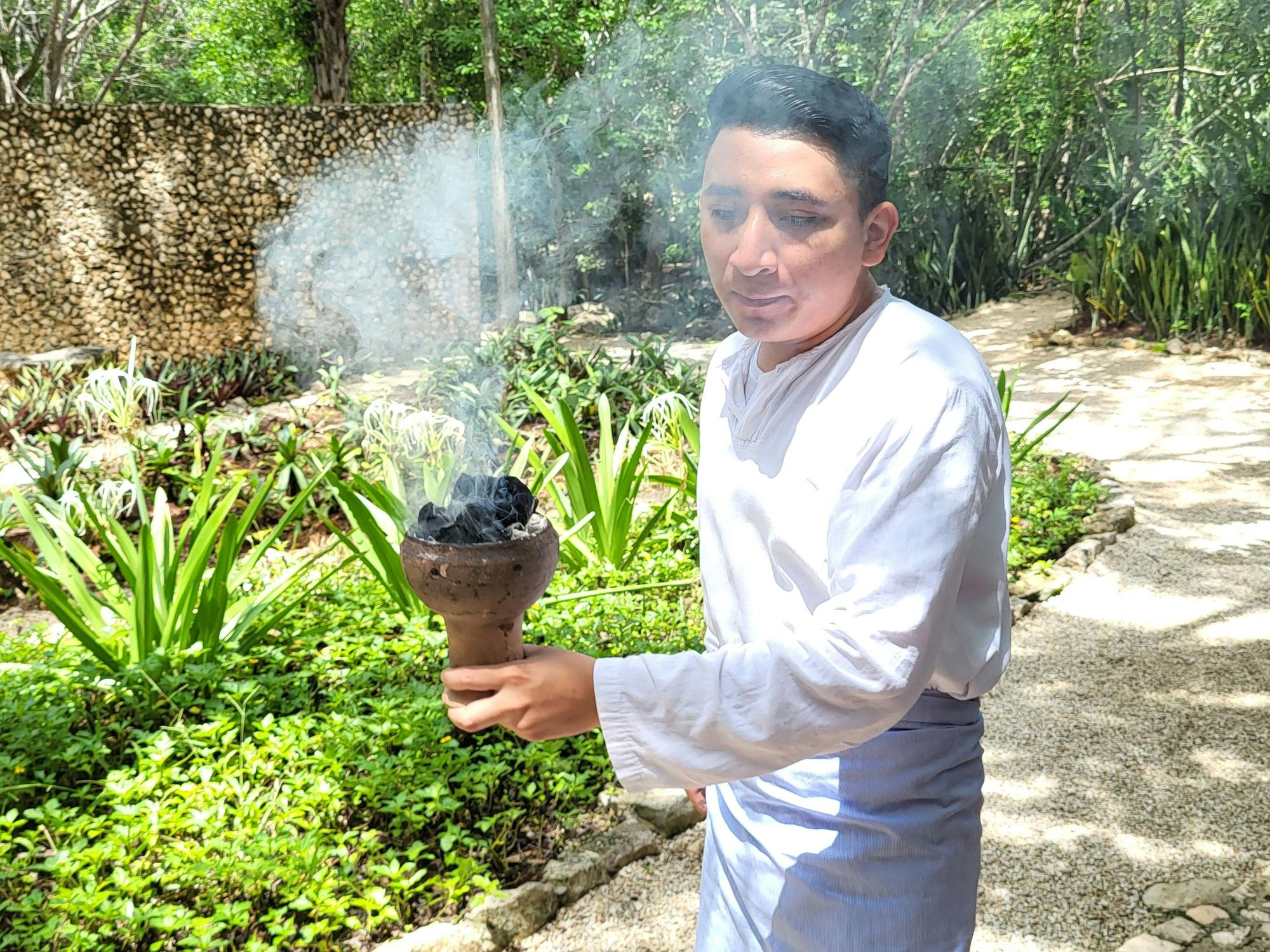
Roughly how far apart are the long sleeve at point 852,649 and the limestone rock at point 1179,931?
73.1 inches

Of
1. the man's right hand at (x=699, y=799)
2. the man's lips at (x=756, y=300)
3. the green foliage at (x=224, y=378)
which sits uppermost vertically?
the man's lips at (x=756, y=300)

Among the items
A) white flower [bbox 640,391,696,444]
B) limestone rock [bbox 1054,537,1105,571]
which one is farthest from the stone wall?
limestone rock [bbox 1054,537,1105,571]

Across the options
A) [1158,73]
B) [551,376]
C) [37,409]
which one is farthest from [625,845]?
[1158,73]

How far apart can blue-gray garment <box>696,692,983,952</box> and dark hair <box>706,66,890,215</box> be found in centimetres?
59

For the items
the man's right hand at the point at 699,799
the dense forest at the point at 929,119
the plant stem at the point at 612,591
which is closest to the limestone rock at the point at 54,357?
the dense forest at the point at 929,119

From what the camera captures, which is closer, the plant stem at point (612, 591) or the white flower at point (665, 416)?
the plant stem at point (612, 591)

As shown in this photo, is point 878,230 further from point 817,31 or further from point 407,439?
point 817,31

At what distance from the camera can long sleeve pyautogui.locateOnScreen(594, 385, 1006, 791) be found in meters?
0.93

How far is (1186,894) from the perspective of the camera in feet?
8.25

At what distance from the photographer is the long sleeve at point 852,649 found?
0.93 meters

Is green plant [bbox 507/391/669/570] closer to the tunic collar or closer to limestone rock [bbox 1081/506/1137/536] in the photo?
limestone rock [bbox 1081/506/1137/536]

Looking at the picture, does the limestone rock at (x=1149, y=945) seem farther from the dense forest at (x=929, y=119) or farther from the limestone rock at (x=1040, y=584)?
the dense forest at (x=929, y=119)

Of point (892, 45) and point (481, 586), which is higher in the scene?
point (892, 45)

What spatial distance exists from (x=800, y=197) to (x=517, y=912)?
179cm
